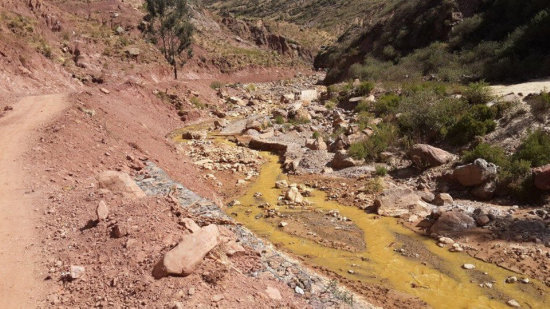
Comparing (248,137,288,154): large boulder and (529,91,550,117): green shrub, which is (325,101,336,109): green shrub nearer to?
(248,137,288,154): large boulder

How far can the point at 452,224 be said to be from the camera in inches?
403

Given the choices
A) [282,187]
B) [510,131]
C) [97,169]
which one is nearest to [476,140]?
[510,131]

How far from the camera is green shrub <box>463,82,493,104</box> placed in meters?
15.5

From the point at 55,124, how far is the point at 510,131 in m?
15.0

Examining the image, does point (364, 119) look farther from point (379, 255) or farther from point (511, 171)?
point (379, 255)

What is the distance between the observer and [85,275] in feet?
18.2

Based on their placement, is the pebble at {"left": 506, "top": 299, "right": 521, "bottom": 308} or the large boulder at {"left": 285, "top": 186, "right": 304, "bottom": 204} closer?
the pebble at {"left": 506, "top": 299, "right": 521, "bottom": 308}

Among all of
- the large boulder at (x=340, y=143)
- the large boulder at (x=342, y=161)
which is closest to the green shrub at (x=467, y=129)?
the large boulder at (x=342, y=161)

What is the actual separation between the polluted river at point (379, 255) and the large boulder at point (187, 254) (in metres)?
3.58

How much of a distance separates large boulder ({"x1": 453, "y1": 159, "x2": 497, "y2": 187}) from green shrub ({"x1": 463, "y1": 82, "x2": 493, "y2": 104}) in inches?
184

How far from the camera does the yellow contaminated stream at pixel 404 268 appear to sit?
7801 millimetres

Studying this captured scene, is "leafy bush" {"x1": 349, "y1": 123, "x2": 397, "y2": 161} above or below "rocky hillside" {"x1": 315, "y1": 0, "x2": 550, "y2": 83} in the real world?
below

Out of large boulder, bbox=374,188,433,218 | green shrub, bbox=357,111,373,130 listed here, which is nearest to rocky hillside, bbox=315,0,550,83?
green shrub, bbox=357,111,373,130

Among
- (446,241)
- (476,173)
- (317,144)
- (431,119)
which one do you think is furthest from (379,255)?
(317,144)
